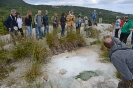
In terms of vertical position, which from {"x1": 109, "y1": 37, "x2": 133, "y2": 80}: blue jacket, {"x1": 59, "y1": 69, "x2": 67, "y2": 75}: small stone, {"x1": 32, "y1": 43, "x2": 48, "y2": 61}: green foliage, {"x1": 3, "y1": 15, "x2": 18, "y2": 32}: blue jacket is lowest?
{"x1": 59, "y1": 69, "x2": 67, "y2": 75}: small stone

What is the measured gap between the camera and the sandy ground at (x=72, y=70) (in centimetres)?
504

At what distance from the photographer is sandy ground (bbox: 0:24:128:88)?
16.5 feet

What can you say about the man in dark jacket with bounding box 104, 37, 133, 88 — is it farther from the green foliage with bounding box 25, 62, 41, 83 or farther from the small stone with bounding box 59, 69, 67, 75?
the small stone with bounding box 59, 69, 67, 75

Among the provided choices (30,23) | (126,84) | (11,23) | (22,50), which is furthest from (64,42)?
(126,84)

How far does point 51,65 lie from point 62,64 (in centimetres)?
40

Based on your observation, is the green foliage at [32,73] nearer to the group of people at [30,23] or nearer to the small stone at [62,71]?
the small stone at [62,71]

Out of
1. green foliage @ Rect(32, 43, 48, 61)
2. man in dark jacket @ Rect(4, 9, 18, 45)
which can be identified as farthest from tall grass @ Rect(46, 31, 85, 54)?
man in dark jacket @ Rect(4, 9, 18, 45)

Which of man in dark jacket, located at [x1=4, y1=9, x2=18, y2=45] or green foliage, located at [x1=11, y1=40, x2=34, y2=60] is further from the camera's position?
man in dark jacket, located at [x1=4, y1=9, x2=18, y2=45]

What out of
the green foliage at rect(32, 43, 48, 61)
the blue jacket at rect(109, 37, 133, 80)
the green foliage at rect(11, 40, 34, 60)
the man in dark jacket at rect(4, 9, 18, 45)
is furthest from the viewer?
the man in dark jacket at rect(4, 9, 18, 45)

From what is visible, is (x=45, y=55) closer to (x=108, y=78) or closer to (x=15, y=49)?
(x=15, y=49)

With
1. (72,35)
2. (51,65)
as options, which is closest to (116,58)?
(51,65)

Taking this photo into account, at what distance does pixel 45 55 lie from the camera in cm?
656

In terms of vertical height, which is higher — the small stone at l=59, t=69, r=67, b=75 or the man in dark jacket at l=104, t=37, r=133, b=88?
the man in dark jacket at l=104, t=37, r=133, b=88

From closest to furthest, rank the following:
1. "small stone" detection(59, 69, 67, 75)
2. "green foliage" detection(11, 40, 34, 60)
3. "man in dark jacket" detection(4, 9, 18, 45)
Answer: "small stone" detection(59, 69, 67, 75), "green foliage" detection(11, 40, 34, 60), "man in dark jacket" detection(4, 9, 18, 45)
